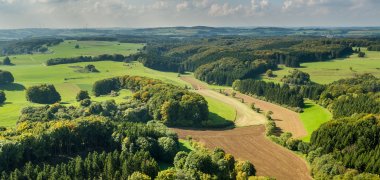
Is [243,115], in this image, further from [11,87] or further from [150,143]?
[11,87]

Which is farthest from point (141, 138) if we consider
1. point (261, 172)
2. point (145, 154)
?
point (261, 172)

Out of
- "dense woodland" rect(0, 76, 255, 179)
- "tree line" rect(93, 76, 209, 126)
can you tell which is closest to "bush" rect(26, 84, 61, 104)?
"dense woodland" rect(0, 76, 255, 179)

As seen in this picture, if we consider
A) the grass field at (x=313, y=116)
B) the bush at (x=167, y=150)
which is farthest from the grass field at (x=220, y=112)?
the bush at (x=167, y=150)

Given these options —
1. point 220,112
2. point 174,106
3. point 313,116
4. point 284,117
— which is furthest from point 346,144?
point 220,112

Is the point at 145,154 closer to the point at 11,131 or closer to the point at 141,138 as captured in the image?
the point at 141,138

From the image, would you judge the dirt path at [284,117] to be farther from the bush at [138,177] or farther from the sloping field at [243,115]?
the bush at [138,177]

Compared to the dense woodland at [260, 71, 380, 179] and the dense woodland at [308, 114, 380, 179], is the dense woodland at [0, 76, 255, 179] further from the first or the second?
the dense woodland at [260, 71, 380, 179]
